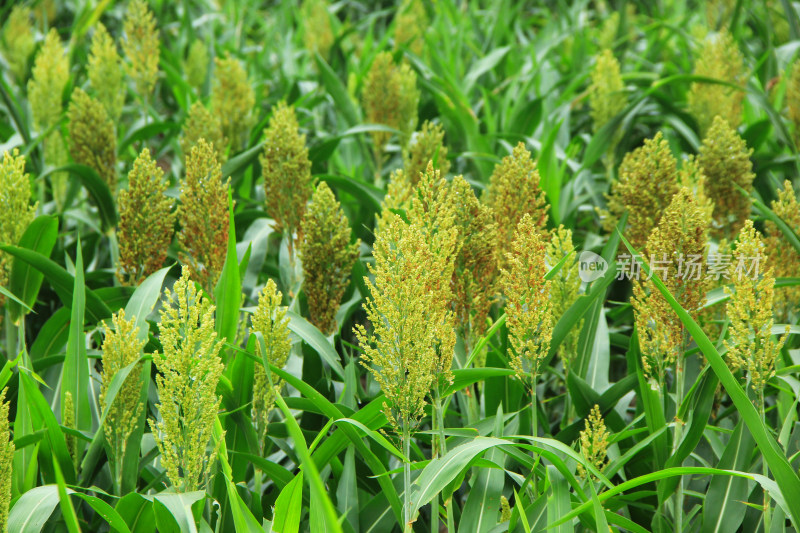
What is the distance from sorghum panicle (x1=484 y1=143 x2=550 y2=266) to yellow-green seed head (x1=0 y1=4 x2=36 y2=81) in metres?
3.73

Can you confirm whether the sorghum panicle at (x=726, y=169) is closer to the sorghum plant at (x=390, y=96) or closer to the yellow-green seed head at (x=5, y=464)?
the sorghum plant at (x=390, y=96)

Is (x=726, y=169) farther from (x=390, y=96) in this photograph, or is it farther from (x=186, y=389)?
(x=186, y=389)

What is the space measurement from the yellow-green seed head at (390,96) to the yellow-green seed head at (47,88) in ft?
4.54

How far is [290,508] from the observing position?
1.60 m

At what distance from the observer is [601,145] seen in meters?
3.53

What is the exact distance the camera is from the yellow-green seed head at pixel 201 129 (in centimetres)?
299

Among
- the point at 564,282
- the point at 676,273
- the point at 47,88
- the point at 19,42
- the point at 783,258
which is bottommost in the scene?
the point at 783,258

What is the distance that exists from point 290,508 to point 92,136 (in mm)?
1906

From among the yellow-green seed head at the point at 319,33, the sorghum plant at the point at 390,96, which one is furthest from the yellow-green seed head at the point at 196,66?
the sorghum plant at the point at 390,96

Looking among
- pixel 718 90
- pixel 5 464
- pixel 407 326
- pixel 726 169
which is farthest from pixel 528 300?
pixel 718 90

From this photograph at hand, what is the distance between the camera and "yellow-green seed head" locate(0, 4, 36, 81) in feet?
15.4

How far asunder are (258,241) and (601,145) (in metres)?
1.64

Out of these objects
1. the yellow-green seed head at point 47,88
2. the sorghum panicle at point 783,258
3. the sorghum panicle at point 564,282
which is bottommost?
the sorghum panicle at point 783,258

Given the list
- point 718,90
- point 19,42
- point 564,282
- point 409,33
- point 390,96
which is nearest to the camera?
point 564,282
